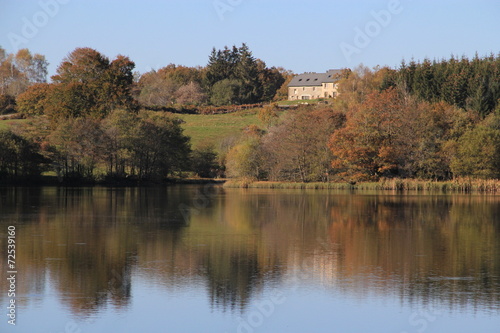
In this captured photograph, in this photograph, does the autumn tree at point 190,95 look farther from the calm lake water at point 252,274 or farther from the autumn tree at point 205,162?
the calm lake water at point 252,274

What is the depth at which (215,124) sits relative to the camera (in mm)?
88375

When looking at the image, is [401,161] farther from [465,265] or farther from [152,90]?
[152,90]

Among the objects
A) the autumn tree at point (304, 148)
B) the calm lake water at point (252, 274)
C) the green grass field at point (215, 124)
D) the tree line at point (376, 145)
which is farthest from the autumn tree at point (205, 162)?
the calm lake water at point (252, 274)

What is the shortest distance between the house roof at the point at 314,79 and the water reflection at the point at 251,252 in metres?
98.2

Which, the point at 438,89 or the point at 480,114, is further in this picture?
the point at 438,89

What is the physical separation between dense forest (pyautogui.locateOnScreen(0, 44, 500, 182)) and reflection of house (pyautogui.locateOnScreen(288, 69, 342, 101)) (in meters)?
49.6

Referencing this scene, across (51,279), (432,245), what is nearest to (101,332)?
(51,279)

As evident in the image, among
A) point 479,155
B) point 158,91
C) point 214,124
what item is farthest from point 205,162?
point 158,91

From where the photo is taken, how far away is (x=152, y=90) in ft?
387

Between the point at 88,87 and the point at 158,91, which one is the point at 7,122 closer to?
the point at 88,87

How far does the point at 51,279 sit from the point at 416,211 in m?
21.5

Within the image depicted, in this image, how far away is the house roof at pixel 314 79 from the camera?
127500 mm

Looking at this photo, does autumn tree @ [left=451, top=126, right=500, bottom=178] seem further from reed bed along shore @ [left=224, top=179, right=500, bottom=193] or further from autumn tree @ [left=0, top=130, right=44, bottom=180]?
autumn tree @ [left=0, top=130, right=44, bottom=180]

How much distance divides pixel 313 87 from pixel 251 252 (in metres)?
113
